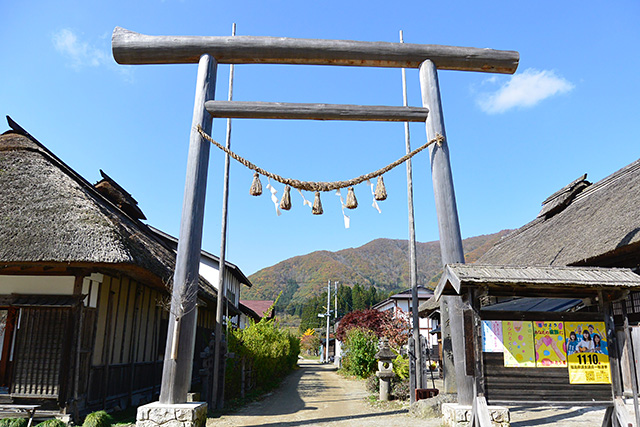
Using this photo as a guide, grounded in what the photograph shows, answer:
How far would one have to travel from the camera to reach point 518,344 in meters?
6.25

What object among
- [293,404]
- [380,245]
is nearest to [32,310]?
[293,404]

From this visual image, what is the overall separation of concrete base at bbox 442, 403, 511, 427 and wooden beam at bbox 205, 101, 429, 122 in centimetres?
517

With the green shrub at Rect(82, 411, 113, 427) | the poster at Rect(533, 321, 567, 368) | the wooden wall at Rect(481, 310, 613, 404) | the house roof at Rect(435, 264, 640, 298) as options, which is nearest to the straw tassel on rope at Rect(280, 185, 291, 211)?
the house roof at Rect(435, 264, 640, 298)

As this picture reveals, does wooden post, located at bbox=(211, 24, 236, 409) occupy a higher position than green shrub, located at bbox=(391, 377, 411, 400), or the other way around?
wooden post, located at bbox=(211, 24, 236, 409)

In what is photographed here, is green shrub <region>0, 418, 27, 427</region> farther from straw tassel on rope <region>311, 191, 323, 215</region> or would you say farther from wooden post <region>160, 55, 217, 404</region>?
straw tassel on rope <region>311, 191, 323, 215</region>

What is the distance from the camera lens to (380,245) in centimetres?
14925

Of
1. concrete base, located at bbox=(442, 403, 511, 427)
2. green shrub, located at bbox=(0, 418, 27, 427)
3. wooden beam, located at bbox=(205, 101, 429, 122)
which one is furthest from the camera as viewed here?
wooden beam, located at bbox=(205, 101, 429, 122)

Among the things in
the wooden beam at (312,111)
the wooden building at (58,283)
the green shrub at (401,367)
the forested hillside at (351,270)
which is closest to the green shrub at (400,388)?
the green shrub at (401,367)

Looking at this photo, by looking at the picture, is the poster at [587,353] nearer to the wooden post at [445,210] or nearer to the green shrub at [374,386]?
the wooden post at [445,210]

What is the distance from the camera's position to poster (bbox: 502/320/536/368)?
620cm

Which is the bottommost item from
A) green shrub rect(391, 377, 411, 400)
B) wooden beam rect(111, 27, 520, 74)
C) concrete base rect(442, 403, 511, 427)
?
green shrub rect(391, 377, 411, 400)

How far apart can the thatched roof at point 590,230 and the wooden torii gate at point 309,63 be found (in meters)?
3.13

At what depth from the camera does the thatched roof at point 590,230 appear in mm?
8742

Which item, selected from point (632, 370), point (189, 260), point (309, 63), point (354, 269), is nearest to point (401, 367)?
point (632, 370)
